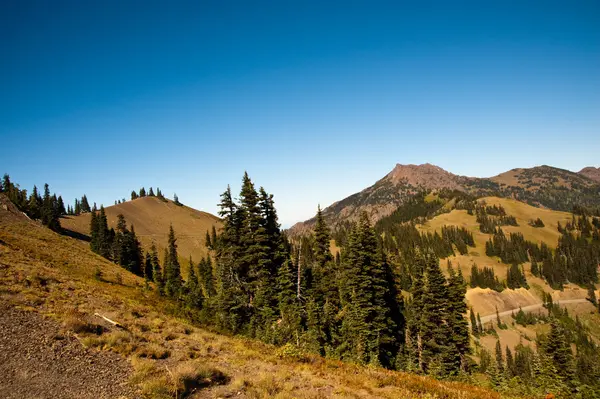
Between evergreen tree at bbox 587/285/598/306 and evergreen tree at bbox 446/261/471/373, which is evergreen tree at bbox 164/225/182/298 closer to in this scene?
evergreen tree at bbox 446/261/471/373

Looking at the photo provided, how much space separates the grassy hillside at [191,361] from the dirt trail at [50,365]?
581 millimetres

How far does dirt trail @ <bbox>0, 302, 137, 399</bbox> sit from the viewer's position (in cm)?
974

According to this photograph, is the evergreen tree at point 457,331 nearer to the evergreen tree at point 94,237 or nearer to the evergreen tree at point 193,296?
the evergreen tree at point 193,296

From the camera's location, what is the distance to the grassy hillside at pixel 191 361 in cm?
1168

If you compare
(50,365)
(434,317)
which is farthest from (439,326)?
(50,365)

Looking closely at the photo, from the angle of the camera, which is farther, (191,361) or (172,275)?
(172,275)

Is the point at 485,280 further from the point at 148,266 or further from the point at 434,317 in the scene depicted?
the point at 148,266

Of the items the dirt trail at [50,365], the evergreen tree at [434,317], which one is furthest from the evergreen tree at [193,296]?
the dirt trail at [50,365]

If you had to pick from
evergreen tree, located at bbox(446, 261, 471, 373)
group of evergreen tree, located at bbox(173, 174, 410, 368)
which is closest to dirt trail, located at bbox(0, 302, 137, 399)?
group of evergreen tree, located at bbox(173, 174, 410, 368)

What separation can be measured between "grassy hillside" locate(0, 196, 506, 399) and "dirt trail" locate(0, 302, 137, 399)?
0.58 metres

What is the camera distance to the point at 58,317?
1527cm

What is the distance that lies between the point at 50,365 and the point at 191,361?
5.28 meters

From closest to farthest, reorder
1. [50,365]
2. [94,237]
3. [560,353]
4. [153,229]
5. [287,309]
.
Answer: [50,365] < [287,309] < [560,353] < [94,237] < [153,229]

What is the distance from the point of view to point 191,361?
14016 millimetres
